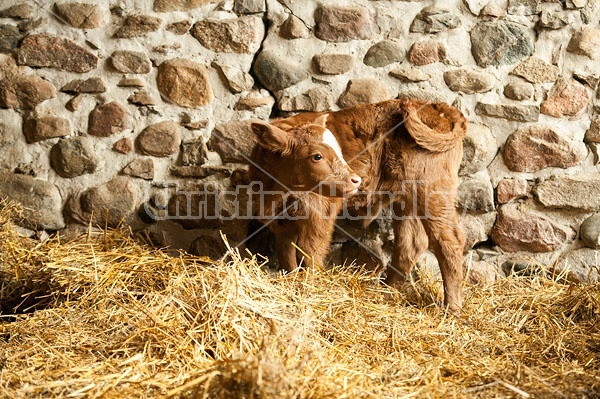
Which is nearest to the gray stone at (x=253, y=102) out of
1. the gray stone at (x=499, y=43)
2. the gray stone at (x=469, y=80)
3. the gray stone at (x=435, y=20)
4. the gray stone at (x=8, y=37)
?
the gray stone at (x=435, y=20)

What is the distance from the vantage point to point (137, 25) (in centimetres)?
418

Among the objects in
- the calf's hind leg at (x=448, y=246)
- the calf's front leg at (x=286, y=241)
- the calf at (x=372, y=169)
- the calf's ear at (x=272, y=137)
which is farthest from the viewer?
the calf's front leg at (x=286, y=241)

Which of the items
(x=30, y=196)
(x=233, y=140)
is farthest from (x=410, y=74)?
(x=30, y=196)

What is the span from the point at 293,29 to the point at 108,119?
153cm

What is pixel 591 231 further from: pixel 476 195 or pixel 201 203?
pixel 201 203

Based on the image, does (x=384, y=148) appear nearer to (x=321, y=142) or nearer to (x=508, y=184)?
(x=321, y=142)

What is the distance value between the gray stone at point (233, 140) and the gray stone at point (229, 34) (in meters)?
0.56

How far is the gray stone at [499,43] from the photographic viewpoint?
4.23 m

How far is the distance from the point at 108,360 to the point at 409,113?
237 centimetres

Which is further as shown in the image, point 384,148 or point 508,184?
point 508,184

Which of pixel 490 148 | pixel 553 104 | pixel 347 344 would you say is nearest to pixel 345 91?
pixel 490 148

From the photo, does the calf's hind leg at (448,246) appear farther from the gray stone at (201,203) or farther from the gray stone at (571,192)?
the gray stone at (201,203)

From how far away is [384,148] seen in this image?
388 cm

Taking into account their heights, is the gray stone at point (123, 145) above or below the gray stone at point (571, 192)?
below
